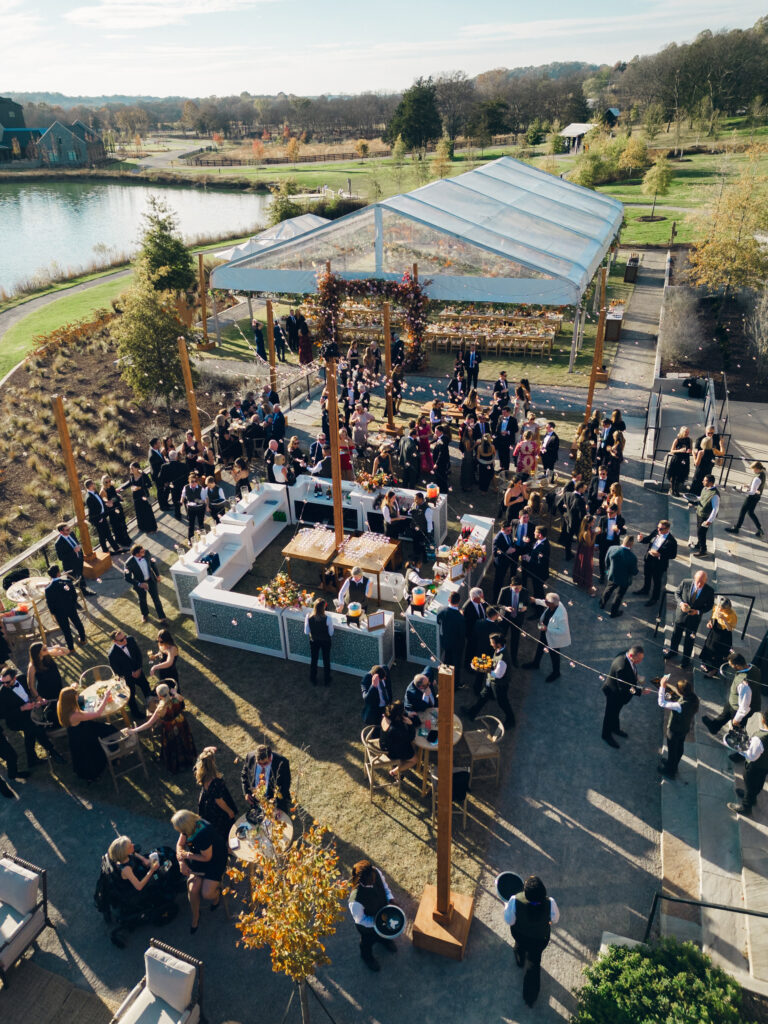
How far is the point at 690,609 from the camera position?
28.6 feet

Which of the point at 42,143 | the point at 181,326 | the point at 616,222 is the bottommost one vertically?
the point at 181,326

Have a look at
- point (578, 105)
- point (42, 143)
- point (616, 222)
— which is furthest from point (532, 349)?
point (42, 143)

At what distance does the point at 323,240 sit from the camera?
17.1m

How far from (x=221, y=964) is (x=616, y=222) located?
23.4 meters

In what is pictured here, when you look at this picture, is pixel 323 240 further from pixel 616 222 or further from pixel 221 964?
pixel 221 964

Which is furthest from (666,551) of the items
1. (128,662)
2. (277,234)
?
(277,234)

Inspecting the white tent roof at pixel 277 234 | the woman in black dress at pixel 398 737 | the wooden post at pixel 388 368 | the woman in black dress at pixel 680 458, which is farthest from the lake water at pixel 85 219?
the woman in black dress at pixel 398 737

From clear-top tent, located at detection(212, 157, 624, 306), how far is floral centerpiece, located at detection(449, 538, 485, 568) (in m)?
8.14

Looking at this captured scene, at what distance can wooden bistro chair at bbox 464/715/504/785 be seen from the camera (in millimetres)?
7323

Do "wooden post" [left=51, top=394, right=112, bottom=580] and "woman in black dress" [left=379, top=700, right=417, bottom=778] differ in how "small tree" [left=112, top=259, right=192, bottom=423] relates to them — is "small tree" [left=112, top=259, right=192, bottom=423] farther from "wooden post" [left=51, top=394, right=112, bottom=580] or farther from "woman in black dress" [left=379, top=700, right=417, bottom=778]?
"woman in black dress" [left=379, top=700, right=417, bottom=778]

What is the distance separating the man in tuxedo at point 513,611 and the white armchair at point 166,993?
5099 millimetres

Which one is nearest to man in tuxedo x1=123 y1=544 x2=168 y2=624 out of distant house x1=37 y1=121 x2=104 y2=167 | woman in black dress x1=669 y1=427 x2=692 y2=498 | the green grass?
woman in black dress x1=669 y1=427 x2=692 y2=498

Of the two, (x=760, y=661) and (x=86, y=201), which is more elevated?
(x=86, y=201)

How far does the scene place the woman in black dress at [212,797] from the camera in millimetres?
6375
